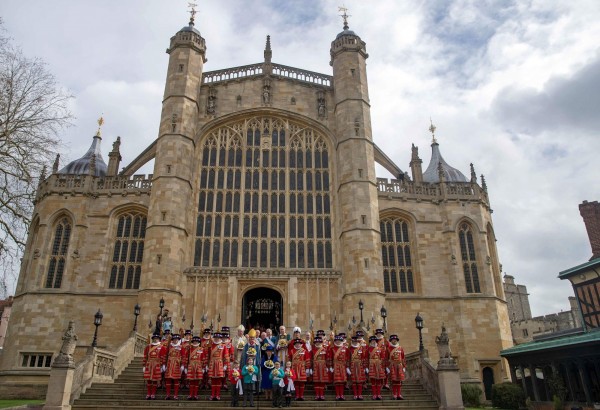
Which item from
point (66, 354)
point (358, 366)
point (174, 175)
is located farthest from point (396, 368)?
point (174, 175)

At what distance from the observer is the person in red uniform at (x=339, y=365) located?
12219mm

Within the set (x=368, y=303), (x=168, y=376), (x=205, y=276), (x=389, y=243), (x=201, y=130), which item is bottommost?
(x=168, y=376)

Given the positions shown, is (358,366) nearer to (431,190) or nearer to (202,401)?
(202,401)

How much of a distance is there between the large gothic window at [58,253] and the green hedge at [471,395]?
749 inches

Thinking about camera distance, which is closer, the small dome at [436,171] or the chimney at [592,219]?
the chimney at [592,219]

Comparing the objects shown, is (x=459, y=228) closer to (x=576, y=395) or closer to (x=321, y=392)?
(x=576, y=395)

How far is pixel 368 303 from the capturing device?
2100cm

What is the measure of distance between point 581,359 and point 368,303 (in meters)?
8.27

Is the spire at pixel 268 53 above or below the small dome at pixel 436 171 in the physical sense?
above

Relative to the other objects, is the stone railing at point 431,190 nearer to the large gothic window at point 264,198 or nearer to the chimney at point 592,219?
the large gothic window at point 264,198

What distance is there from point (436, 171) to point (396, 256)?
7.10 meters

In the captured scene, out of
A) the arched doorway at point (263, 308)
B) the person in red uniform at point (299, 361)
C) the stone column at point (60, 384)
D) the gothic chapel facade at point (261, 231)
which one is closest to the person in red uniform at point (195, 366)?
the person in red uniform at point (299, 361)

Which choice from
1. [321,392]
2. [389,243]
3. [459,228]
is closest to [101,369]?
[321,392]

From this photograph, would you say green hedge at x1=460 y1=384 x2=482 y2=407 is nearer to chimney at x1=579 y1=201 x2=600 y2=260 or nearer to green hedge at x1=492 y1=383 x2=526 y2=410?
green hedge at x1=492 y1=383 x2=526 y2=410
